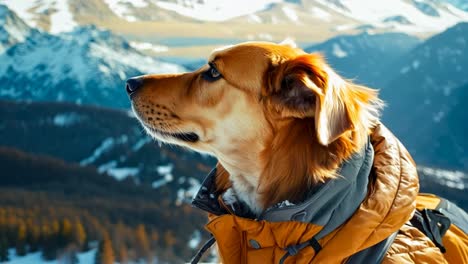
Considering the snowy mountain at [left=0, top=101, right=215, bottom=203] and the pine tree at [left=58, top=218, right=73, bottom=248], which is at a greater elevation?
the pine tree at [left=58, top=218, right=73, bottom=248]

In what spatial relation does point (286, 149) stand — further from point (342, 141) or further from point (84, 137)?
point (84, 137)

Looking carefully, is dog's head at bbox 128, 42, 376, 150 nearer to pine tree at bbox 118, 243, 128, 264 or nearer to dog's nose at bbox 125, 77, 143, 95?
dog's nose at bbox 125, 77, 143, 95

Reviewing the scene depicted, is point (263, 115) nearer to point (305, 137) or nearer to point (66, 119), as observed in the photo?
point (305, 137)

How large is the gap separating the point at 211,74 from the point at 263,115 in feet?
1.66

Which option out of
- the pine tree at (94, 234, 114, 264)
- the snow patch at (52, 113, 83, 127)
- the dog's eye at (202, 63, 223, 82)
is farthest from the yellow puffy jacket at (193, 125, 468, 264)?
the snow patch at (52, 113, 83, 127)

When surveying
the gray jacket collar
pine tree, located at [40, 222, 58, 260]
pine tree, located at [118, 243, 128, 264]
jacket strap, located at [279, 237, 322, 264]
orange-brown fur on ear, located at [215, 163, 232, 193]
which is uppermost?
the gray jacket collar

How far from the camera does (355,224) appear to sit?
3.14 meters

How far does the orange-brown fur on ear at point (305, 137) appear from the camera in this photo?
314 centimetres

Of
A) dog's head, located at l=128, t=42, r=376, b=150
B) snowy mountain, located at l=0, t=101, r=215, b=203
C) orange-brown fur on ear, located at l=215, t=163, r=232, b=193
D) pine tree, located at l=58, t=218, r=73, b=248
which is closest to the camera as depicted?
dog's head, located at l=128, t=42, r=376, b=150

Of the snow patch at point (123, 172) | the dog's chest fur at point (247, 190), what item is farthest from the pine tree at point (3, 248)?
the snow patch at point (123, 172)

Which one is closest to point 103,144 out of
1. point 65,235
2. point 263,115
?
point 65,235

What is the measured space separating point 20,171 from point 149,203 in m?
30.2

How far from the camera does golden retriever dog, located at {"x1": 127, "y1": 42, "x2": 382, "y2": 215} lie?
3148 millimetres

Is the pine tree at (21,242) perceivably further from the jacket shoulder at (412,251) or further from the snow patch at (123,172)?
the jacket shoulder at (412,251)
